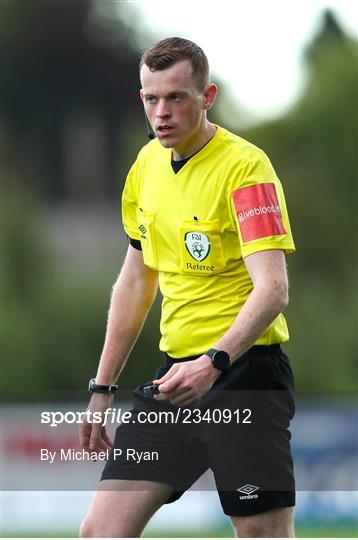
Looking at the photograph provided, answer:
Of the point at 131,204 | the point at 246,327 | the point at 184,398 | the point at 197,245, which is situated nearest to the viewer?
the point at 184,398

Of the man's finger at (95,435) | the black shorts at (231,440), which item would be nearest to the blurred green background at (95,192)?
the man's finger at (95,435)

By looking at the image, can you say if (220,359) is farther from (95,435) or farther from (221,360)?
(95,435)

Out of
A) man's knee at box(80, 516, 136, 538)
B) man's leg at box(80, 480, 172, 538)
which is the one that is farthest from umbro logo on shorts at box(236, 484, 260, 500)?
man's knee at box(80, 516, 136, 538)

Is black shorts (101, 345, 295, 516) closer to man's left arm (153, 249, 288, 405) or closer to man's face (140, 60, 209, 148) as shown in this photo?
man's left arm (153, 249, 288, 405)

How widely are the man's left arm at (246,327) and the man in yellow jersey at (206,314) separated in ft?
0.05

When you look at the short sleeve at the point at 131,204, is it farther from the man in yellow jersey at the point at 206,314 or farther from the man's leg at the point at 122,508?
the man's leg at the point at 122,508

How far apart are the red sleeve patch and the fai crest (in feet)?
0.71

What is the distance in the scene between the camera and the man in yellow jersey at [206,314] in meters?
5.10

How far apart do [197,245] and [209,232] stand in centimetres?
8

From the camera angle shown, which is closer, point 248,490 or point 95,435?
point 248,490

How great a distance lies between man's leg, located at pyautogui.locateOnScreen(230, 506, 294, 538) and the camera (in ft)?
16.8

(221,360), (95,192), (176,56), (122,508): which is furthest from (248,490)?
(95,192)

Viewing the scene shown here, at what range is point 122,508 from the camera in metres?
5.20

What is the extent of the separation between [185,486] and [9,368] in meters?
19.4
